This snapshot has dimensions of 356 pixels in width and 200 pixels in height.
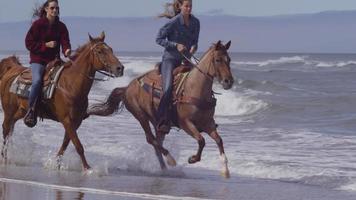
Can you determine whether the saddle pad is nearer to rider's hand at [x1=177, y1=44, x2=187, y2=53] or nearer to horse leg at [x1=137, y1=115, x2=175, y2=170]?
rider's hand at [x1=177, y1=44, x2=187, y2=53]

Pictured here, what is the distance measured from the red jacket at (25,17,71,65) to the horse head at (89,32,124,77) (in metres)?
0.57

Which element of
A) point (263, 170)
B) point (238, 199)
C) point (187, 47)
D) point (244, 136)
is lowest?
point (244, 136)

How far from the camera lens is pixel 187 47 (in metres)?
12.0

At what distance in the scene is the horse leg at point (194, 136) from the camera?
11148mm

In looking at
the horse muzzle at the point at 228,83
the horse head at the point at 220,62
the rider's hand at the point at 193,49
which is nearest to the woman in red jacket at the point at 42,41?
the rider's hand at the point at 193,49

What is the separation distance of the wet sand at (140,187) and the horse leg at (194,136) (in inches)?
10.2

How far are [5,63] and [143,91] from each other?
2.11 meters

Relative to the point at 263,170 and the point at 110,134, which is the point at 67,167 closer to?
the point at 263,170

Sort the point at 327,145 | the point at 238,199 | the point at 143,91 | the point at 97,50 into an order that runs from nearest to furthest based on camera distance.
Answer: the point at 238,199, the point at 97,50, the point at 143,91, the point at 327,145

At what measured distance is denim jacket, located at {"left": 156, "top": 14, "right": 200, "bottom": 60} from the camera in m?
11.8

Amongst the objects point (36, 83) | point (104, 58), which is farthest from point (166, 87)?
point (36, 83)

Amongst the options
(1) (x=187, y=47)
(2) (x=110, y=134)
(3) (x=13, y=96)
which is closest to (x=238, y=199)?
(1) (x=187, y=47)

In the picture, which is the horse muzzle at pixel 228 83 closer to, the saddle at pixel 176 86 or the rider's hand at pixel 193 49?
the saddle at pixel 176 86

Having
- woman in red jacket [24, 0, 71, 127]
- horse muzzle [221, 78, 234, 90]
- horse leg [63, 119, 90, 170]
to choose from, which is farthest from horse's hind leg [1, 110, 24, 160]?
horse muzzle [221, 78, 234, 90]
